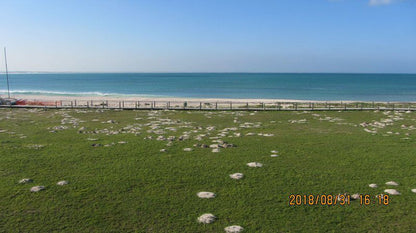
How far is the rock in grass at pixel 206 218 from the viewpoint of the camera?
10.2 m

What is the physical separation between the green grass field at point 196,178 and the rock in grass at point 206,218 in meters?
0.17

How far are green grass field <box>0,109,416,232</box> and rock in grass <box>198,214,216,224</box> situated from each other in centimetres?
17

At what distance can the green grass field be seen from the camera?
10.3 metres

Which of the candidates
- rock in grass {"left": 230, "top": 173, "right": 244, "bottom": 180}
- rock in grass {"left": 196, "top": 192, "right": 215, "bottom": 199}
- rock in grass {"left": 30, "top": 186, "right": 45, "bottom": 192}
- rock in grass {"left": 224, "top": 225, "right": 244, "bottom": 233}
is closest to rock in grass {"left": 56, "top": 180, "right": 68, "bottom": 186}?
rock in grass {"left": 30, "top": 186, "right": 45, "bottom": 192}

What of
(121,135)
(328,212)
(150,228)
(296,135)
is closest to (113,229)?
(150,228)

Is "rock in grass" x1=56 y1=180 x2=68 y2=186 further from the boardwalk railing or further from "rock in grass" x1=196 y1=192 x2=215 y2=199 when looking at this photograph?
the boardwalk railing

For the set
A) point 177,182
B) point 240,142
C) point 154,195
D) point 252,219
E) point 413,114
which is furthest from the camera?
point 413,114

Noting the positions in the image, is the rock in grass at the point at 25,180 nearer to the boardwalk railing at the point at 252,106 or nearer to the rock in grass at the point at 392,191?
the rock in grass at the point at 392,191

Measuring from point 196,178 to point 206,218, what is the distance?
13.5 feet

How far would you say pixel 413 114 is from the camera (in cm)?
3769

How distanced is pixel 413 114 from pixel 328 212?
33.8 metres

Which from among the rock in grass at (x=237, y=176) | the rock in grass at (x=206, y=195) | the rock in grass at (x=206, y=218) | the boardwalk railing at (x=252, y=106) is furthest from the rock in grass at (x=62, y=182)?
the boardwalk railing at (x=252, y=106)

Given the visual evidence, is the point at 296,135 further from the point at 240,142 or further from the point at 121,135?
the point at 121,135
